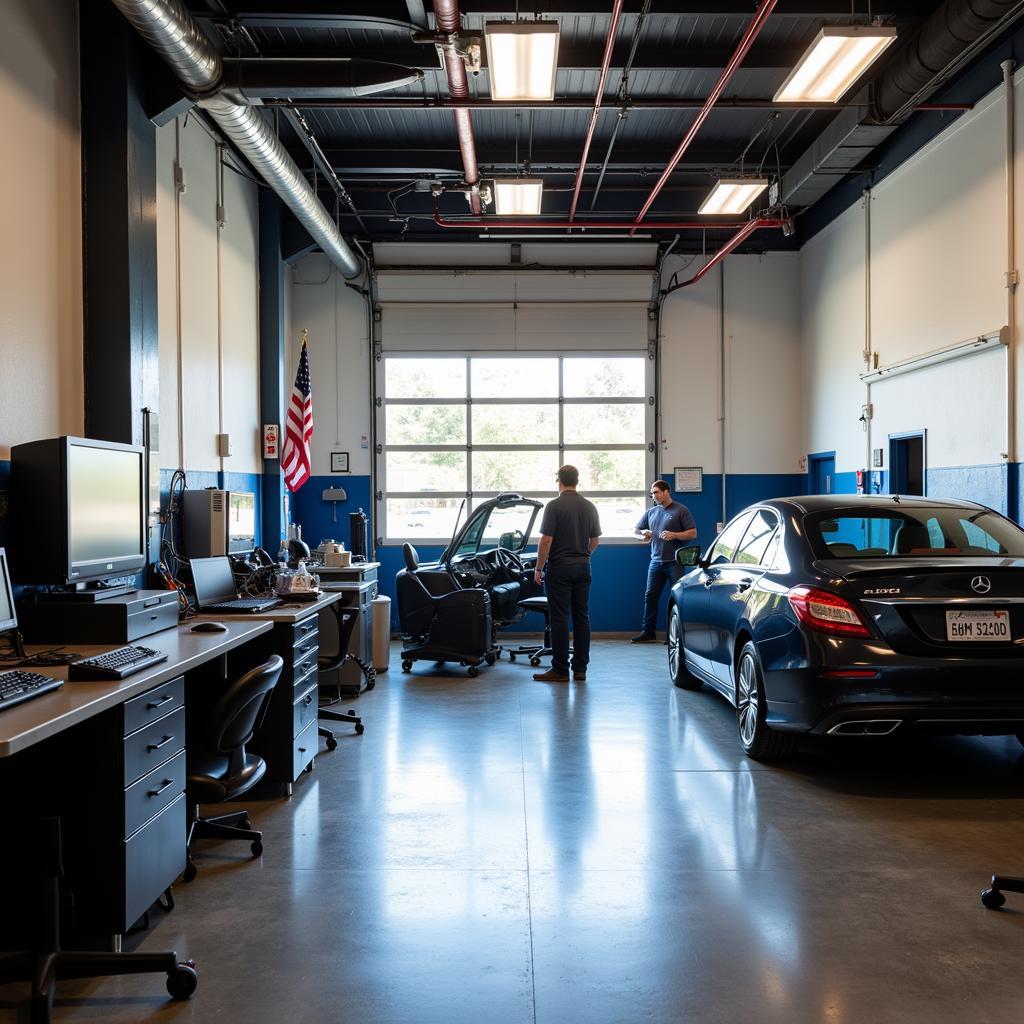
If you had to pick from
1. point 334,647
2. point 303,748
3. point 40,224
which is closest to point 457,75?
point 40,224

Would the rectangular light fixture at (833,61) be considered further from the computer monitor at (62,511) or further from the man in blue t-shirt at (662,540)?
the man in blue t-shirt at (662,540)

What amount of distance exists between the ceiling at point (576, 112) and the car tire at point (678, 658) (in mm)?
3917

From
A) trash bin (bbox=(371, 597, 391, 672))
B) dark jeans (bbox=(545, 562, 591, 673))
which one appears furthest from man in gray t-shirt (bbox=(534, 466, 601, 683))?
trash bin (bbox=(371, 597, 391, 672))

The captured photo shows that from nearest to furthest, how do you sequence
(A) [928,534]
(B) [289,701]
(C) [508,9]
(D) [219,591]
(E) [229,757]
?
(E) [229,757] → (B) [289,701] → (A) [928,534] → (D) [219,591] → (C) [508,9]

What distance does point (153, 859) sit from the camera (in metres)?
3.23

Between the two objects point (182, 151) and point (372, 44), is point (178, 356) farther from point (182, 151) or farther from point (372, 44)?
point (372, 44)

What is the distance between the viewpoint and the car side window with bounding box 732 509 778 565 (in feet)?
18.3

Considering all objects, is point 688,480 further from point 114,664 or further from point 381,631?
point 114,664

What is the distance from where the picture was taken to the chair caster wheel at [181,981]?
274 cm

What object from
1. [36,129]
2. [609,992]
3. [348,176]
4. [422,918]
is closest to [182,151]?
[36,129]

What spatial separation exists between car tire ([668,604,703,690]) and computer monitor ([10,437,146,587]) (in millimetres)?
4551

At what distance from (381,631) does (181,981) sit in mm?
6007

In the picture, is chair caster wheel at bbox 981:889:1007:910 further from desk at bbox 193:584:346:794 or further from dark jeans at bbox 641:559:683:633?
dark jeans at bbox 641:559:683:633

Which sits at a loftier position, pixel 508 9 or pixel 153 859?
pixel 508 9
